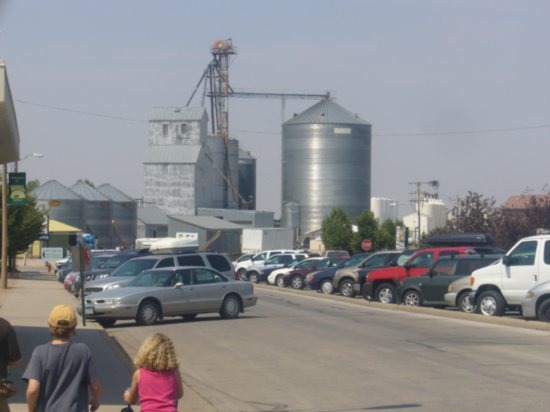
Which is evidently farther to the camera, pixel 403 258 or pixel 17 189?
pixel 17 189

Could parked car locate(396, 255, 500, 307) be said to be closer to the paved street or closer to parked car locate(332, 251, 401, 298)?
the paved street

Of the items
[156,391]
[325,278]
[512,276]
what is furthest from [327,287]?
[156,391]

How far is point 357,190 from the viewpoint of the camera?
123375 millimetres

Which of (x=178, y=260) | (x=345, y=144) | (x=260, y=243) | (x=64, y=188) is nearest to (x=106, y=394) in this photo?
(x=178, y=260)

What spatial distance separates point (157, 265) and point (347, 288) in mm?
11218

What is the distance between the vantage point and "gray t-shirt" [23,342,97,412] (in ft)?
25.0

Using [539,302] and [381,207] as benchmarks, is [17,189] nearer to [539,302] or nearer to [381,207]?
[539,302]

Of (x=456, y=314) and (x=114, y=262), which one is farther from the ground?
(x=114, y=262)

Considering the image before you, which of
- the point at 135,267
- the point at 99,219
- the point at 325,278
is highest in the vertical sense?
the point at 99,219

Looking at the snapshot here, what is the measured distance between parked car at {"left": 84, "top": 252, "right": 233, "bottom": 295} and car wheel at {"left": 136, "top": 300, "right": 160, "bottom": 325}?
4064 mm

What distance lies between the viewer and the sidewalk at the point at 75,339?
12844mm

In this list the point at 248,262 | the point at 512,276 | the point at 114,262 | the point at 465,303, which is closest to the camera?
the point at 512,276

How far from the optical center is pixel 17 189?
43.5m

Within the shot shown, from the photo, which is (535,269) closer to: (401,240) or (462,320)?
(462,320)
